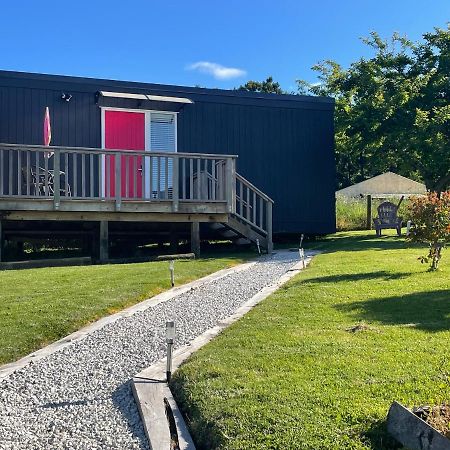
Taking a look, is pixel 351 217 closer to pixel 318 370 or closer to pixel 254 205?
pixel 254 205

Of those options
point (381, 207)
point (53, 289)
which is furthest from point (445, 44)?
point (53, 289)

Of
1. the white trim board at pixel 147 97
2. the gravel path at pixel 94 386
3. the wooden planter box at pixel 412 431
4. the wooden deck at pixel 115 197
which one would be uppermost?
the white trim board at pixel 147 97

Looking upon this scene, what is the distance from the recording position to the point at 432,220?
303 inches

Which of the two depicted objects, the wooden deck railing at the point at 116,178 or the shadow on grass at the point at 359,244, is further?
the shadow on grass at the point at 359,244

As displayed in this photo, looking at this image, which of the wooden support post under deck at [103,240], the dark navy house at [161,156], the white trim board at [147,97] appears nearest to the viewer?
the dark navy house at [161,156]

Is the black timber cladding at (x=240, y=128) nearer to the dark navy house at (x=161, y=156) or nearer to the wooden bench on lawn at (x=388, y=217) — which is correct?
the dark navy house at (x=161, y=156)

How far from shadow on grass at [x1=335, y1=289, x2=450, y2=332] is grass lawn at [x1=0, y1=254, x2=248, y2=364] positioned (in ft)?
8.06

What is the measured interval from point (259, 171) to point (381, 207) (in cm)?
342

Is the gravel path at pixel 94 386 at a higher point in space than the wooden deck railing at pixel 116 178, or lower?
lower

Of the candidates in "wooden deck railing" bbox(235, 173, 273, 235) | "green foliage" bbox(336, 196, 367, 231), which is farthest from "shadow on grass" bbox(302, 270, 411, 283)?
"green foliage" bbox(336, 196, 367, 231)

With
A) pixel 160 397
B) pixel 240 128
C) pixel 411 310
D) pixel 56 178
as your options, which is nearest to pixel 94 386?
pixel 160 397

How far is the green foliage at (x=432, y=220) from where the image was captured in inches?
301

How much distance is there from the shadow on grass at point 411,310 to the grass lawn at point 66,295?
8.06 feet

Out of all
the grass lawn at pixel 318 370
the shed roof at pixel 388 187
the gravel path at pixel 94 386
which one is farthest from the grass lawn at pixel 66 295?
the shed roof at pixel 388 187
